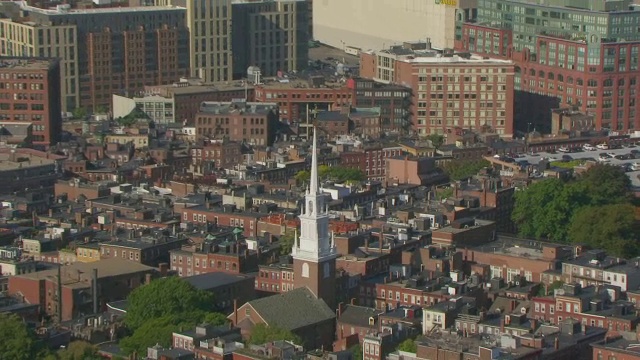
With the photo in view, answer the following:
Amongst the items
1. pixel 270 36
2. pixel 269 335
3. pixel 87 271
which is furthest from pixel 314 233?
pixel 270 36

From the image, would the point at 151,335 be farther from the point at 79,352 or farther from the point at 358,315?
the point at 358,315

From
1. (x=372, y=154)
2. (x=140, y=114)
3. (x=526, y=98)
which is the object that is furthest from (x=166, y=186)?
(x=526, y=98)

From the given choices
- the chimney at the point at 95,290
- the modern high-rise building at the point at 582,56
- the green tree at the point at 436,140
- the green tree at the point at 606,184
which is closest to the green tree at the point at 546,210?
the green tree at the point at 606,184

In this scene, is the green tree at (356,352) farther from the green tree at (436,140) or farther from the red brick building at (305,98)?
the red brick building at (305,98)

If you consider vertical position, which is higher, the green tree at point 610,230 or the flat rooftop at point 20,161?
the flat rooftop at point 20,161

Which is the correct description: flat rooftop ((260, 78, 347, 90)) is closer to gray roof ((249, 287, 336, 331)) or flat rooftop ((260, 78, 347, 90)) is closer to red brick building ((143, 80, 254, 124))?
red brick building ((143, 80, 254, 124))

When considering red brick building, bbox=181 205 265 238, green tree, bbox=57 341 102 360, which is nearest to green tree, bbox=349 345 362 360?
green tree, bbox=57 341 102 360

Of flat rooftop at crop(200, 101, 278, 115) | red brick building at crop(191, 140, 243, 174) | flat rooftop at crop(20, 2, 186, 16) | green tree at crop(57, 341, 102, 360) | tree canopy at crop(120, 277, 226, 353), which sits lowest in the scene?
green tree at crop(57, 341, 102, 360)

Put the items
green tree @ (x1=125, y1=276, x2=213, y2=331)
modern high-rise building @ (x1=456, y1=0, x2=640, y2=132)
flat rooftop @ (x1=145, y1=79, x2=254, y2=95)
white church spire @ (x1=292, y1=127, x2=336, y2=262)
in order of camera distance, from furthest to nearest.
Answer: flat rooftop @ (x1=145, y1=79, x2=254, y2=95), modern high-rise building @ (x1=456, y1=0, x2=640, y2=132), white church spire @ (x1=292, y1=127, x2=336, y2=262), green tree @ (x1=125, y1=276, x2=213, y2=331)
